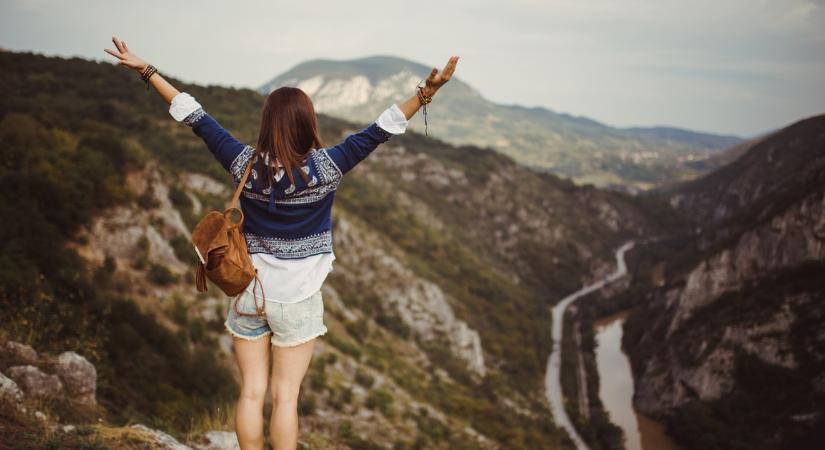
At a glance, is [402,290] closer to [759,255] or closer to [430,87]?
[430,87]

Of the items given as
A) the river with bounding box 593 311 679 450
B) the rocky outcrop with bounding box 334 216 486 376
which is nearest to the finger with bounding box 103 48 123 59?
the rocky outcrop with bounding box 334 216 486 376

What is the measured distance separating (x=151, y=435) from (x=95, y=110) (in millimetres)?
35429

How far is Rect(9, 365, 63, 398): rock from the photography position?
535 cm

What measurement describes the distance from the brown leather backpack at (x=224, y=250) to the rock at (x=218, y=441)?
134 inches

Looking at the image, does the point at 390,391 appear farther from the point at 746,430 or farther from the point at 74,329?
the point at 746,430

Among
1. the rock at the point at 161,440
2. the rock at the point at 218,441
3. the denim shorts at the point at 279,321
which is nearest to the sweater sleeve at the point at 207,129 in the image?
the denim shorts at the point at 279,321

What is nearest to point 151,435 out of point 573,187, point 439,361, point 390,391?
point 390,391

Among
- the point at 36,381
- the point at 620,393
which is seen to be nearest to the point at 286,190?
the point at 36,381

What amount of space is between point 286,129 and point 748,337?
63.8 m

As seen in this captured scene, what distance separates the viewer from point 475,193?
97938 millimetres

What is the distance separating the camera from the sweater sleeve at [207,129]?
2930 mm

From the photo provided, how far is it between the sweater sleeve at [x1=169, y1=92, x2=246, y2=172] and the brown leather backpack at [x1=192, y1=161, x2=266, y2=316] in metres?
0.21

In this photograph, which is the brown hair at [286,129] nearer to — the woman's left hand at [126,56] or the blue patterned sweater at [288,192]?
the blue patterned sweater at [288,192]

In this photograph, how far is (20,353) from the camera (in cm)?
591
